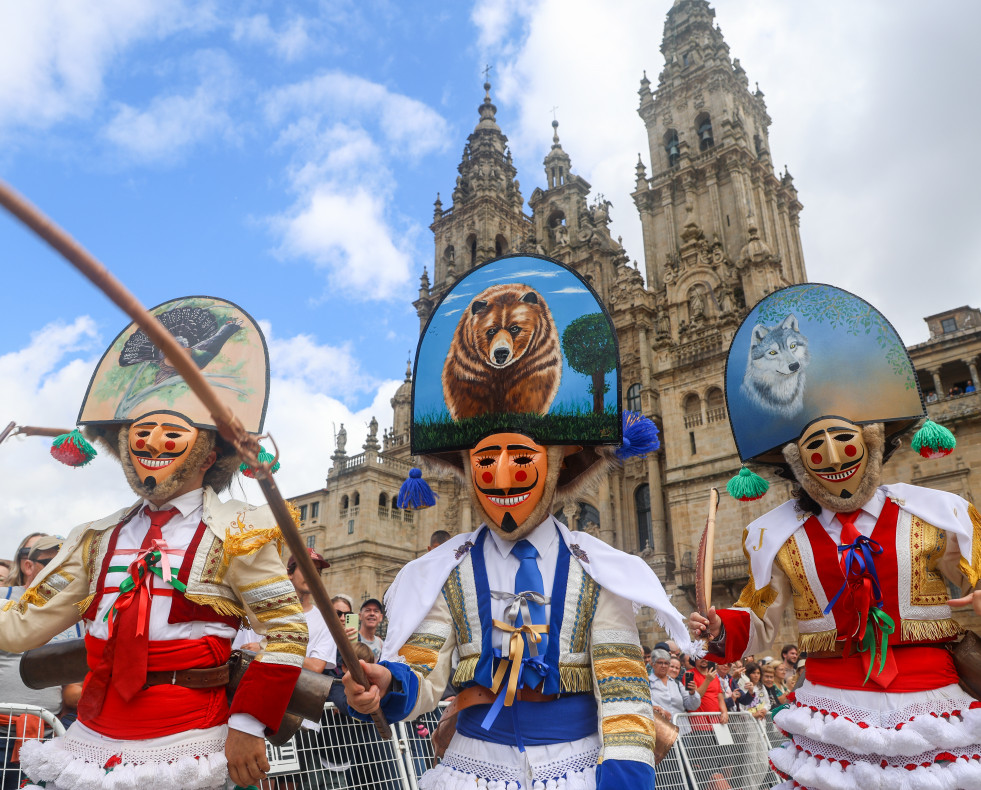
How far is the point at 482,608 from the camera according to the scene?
9.93 ft

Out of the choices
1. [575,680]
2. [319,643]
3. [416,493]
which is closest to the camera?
[575,680]

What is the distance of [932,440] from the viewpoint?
4277 mm

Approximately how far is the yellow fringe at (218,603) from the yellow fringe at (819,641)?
2.84 m

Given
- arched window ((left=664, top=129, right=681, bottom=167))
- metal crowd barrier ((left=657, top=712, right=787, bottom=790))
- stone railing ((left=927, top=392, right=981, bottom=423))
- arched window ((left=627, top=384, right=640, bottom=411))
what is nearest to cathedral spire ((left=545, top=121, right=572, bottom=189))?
arched window ((left=664, top=129, right=681, bottom=167))

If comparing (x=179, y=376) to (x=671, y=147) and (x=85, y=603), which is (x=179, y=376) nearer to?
(x=85, y=603)

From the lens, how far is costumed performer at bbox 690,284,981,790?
10.8ft

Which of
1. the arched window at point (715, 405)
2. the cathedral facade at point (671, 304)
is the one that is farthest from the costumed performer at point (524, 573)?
the arched window at point (715, 405)

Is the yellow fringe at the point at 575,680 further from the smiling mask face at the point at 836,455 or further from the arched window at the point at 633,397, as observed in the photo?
the arched window at the point at 633,397

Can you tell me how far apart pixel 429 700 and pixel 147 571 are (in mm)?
1329

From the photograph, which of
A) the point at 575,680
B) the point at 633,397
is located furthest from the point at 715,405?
the point at 575,680

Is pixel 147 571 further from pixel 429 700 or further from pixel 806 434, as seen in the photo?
pixel 806 434

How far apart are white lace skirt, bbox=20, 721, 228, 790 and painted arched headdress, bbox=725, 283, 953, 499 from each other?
11.1ft

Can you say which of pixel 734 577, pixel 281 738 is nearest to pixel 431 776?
pixel 281 738

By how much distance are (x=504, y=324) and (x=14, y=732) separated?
10.3ft
